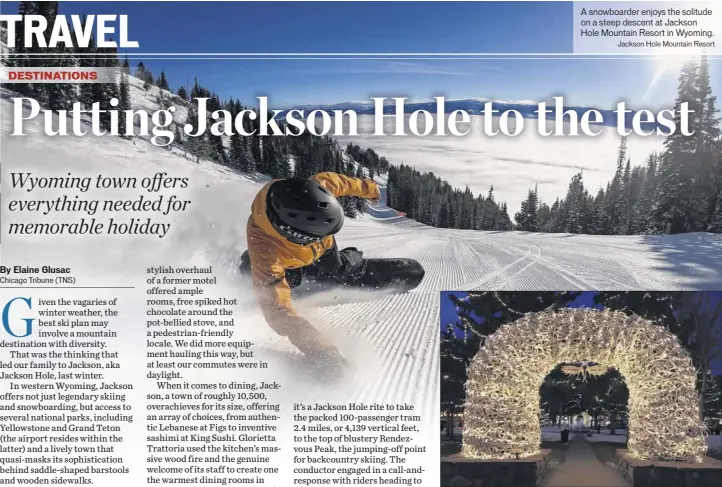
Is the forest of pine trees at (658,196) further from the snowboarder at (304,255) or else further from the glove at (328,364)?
the glove at (328,364)

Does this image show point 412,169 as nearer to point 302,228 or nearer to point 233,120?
point 302,228

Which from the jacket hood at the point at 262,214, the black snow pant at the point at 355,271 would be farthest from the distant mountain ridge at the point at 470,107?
the black snow pant at the point at 355,271

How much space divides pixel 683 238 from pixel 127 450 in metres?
3.84

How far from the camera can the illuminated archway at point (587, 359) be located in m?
4.61

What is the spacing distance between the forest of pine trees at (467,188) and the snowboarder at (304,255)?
14cm

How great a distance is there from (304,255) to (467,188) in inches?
44.6

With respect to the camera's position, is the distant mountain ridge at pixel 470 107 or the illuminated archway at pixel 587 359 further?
the distant mountain ridge at pixel 470 107

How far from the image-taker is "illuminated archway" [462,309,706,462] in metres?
4.61

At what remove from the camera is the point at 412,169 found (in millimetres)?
4812

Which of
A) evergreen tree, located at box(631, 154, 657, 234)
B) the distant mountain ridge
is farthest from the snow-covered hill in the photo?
the distant mountain ridge

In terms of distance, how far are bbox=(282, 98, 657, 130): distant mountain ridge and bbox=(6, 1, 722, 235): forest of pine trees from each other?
19 centimetres

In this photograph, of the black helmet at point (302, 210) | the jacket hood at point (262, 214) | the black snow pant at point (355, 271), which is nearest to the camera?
the black helmet at point (302, 210)

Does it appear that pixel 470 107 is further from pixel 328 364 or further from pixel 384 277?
pixel 328 364

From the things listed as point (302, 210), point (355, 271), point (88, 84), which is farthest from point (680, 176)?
point (88, 84)
